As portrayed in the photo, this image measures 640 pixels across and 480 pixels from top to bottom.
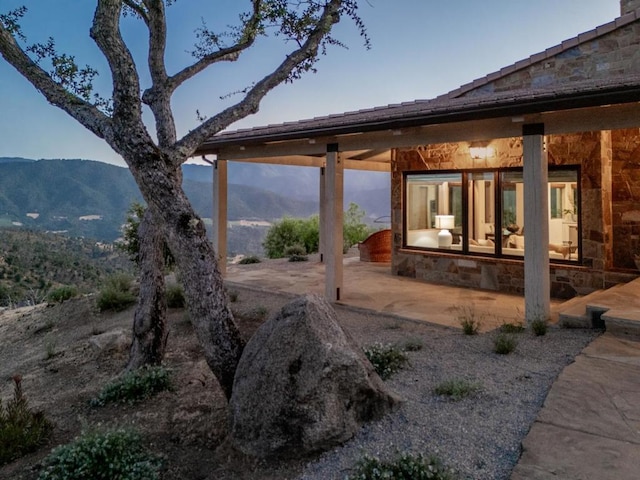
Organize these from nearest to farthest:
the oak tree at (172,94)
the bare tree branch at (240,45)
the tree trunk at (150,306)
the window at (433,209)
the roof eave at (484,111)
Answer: the oak tree at (172,94)
the roof eave at (484,111)
the tree trunk at (150,306)
the bare tree branch at (240,45)
the window at (433,209)

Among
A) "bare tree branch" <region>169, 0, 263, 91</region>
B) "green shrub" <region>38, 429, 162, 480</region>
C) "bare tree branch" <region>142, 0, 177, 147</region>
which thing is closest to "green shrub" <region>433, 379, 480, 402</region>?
"green shrub" <region>38, 429, 162, 480</region>

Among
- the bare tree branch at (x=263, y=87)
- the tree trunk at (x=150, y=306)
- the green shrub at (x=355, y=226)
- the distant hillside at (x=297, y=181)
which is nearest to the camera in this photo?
the bare tree branch at (x=263, y=87)

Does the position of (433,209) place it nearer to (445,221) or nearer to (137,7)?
(445,221)

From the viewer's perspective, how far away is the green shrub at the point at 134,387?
14.2 feet

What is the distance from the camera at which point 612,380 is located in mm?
3799

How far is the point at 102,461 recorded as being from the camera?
9.64 feet

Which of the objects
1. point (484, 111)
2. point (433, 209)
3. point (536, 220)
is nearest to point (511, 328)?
point (536, 220)

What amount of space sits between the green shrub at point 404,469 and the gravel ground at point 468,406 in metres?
0.13

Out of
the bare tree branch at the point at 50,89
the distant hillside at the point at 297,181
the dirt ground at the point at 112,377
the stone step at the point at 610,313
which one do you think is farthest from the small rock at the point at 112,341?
the distant hillside at the point at 297,181

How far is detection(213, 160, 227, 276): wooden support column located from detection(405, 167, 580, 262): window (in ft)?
13.8

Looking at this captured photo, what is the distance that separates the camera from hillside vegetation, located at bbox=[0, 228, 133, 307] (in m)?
13.5

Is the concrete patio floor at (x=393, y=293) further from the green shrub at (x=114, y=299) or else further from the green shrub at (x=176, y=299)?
the green shrub at (x=114, y=299)

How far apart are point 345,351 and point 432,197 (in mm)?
7164

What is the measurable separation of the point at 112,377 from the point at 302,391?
11.0 ft
